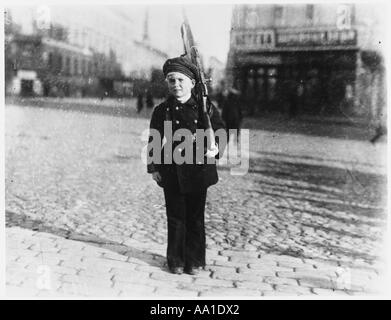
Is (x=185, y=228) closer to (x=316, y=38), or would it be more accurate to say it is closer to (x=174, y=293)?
(x=174, y=293)

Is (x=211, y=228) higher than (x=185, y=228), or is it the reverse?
(x=185, y=228)

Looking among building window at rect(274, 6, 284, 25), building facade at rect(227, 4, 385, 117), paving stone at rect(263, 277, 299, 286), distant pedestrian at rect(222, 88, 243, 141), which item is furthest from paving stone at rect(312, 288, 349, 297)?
distant pedestrian at rect(222, 88, 243, 141)

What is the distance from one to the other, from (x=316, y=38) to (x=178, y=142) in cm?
303

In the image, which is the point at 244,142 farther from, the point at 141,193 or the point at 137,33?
the point at 137,33

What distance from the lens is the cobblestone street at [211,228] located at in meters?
4.36

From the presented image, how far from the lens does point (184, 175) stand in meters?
4.39

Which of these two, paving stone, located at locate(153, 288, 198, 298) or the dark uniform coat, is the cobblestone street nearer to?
paving stone, located at locate(153, 288, 198, 298)

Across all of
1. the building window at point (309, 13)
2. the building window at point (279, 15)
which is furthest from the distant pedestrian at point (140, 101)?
the building window at point (309, 13)

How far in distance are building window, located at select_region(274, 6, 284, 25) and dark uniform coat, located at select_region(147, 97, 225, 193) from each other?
1.77 meters

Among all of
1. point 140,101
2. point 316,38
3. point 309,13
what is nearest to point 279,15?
point 309,13

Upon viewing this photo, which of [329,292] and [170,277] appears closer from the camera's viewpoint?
[329,292]

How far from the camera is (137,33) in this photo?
6.00m

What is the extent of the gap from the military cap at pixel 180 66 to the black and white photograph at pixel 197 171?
0.01 metres
